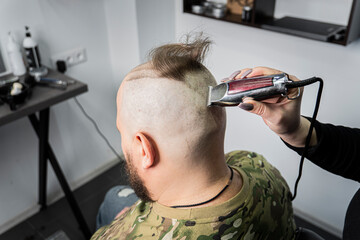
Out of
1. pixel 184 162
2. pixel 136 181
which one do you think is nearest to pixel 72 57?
pixel 136 181

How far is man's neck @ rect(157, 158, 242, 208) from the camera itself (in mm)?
819

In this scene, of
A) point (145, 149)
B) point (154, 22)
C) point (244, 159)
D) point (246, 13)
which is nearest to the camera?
point (145, 149)

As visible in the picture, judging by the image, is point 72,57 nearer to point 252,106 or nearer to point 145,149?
point 145,149

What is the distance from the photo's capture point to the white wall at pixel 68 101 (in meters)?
1.72

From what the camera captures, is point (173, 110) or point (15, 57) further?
point (15, 57)

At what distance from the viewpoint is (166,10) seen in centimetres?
206

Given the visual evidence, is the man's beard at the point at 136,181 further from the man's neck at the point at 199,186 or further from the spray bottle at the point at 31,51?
the spray bottle at the point at 31,51

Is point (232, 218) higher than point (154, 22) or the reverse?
the reverse

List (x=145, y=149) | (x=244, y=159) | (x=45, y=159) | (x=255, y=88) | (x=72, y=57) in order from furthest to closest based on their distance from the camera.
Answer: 1. (x=72, y=57)
2. (x=45, y=159)
3. (x=244, y=159)
4. (x=145, y=149)
5. (x=255, y=88)

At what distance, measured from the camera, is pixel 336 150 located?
953 mm

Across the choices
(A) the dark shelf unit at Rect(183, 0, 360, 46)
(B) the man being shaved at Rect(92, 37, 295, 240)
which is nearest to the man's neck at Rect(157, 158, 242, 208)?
(B) the man being shaved at Rect(92, 37, 295, 240)

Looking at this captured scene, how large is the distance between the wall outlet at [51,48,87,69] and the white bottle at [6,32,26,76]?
215 mm

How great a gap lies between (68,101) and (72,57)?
28cm

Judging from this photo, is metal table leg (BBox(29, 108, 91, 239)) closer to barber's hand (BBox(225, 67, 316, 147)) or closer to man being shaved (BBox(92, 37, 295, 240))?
man being shaved (BBox(92, 37, 295, 240))
